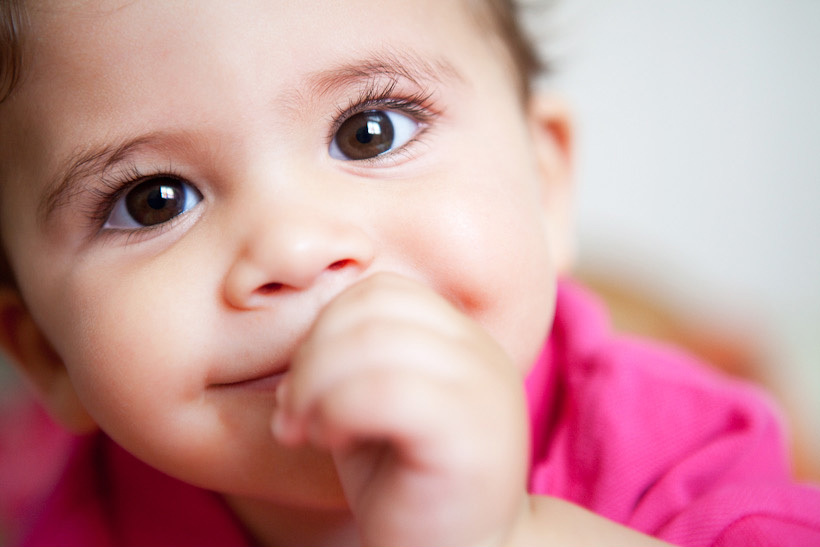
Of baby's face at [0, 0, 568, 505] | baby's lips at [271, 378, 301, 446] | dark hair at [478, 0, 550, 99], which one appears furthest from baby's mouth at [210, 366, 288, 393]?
dark hair at [478, 0, 550, 99]

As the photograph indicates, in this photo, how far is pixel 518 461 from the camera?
524 mm

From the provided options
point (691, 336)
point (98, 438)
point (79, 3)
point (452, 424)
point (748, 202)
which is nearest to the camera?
point (452, 424)

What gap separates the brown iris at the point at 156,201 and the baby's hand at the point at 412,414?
0.69 ft

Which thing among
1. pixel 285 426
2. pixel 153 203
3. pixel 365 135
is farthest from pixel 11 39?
pixel 285 426

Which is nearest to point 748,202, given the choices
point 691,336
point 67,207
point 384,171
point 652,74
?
point 652,74

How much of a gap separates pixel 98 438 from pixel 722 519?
0.79 meters

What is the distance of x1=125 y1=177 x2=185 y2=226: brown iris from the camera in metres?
0.67

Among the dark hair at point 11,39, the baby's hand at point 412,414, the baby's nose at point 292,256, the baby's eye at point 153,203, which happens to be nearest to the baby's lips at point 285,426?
the baby's hand at point 412,414

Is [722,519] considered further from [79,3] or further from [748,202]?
[748,202]

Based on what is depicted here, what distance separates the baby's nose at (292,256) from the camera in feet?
1.86

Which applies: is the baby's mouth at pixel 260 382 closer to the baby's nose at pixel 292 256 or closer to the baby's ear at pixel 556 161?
the baby's nose at pixel 292 256

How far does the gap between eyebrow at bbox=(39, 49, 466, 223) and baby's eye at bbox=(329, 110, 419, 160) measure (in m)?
0.03

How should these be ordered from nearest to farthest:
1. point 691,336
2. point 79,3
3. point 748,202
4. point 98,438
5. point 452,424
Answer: point 452,424
point 79,3
point 98,438
point 691,336
point 748,202

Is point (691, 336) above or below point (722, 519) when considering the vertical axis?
above
